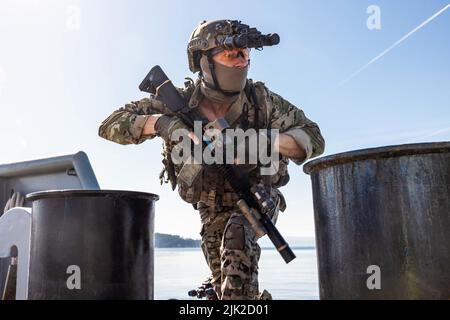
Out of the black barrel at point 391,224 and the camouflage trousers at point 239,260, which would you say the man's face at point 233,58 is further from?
the black barrel at point 391,224

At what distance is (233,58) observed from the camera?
3.53 meters

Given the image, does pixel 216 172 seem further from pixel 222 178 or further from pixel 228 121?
pixel 228 121

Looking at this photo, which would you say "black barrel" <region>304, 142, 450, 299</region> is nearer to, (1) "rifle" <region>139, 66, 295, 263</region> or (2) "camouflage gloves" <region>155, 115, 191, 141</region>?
(1) "rifle" <region>139, 66, 295, 263</region>

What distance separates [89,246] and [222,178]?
1098 millimetres

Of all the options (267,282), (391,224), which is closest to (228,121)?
(391,224)

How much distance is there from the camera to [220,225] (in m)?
3.63

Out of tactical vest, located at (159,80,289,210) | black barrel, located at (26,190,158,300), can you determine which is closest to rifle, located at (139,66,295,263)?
tactical vest, located at (159,80,289,210)

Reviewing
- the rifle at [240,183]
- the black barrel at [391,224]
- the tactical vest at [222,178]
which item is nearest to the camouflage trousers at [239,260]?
the rifle at [240,183]

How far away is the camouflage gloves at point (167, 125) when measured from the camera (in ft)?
10.8

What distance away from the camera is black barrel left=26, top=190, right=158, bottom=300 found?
2768mm

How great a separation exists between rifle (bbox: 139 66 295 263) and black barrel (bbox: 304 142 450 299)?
65cm
